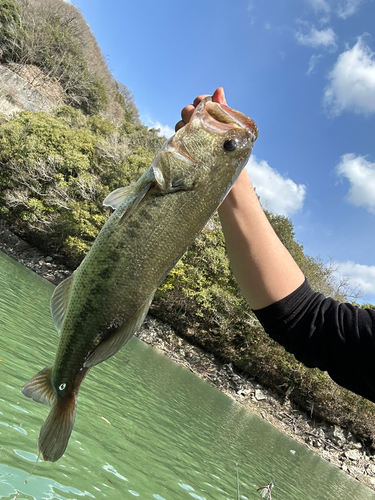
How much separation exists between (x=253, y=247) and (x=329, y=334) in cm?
70

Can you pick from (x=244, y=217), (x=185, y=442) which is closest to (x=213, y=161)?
(x=244, y=217)

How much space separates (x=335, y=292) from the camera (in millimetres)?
29797

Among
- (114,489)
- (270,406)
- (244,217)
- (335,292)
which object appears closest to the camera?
(244,217)

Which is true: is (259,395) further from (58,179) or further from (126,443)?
(58,179)

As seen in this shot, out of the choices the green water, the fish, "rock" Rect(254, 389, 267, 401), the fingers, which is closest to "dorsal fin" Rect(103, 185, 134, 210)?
the fish

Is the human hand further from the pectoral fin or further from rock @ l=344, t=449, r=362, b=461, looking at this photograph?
rock @ l=344, t=449, r=362, b=461

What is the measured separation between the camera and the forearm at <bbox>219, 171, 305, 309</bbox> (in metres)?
2.11

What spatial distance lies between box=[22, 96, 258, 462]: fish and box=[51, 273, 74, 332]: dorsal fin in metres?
0.02

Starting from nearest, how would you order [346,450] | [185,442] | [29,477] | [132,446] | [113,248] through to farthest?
1. [113,248]
2. [29,477]
3. [132,446]
4. [185,442]
5. [346,450]

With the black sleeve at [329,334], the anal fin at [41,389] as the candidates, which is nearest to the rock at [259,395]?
the black sleeve at [329,334]

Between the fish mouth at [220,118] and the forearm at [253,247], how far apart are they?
32cm

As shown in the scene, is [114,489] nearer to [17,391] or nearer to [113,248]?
[17,391]

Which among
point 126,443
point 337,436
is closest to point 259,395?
point 337,436

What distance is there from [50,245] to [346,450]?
25211 mm
